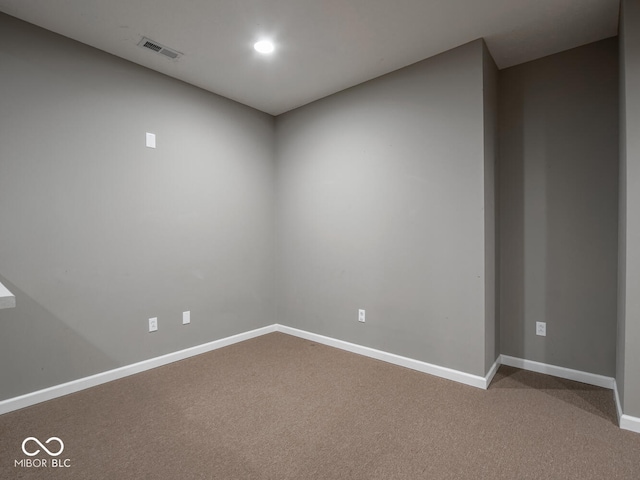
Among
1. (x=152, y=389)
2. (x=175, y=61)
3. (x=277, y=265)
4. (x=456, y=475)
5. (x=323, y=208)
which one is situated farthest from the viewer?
(x=277, y=265)

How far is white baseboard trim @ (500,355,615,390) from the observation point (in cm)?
244

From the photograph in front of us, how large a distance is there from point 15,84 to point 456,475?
3.47 metres

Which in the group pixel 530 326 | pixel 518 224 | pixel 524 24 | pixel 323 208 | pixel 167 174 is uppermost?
pixel 524 24

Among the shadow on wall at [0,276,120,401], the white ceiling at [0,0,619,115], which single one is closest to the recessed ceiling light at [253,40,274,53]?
the white ceiling at [0,0,619,115]

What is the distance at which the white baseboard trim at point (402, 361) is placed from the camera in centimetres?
250

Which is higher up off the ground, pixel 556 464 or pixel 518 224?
pixel 518 224

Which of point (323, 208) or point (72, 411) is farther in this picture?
→ point (323, 208)

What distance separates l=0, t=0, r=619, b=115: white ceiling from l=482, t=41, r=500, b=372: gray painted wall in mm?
217

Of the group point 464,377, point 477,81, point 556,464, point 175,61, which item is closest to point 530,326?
point 464,377

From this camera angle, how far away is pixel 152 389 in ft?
8.07

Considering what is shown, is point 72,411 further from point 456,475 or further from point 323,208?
point 323,208

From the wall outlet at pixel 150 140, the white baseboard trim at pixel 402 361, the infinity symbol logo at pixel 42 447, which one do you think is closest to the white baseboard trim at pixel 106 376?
the infinity symbol logo at pixel 42 447

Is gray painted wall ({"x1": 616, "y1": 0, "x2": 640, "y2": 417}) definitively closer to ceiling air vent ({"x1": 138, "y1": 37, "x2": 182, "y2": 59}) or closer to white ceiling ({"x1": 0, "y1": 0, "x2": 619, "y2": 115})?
white ceiling ({"x1": 0, "y1": 0, "x2": 619, "y2": 115})

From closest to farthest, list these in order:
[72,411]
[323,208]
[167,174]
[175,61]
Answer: [72,411] → [175,61] → [167,174] → [323,208]
